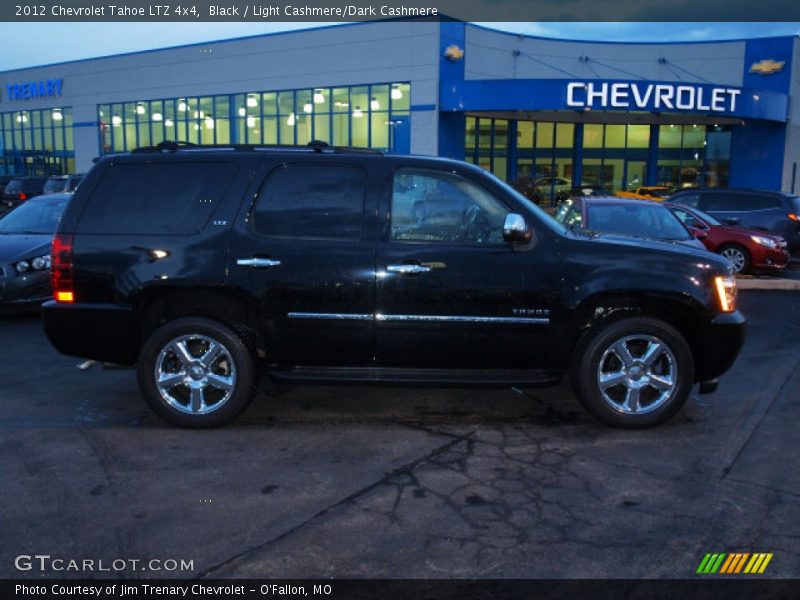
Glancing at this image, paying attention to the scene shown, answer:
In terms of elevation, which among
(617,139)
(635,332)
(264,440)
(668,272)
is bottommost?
(264,440)

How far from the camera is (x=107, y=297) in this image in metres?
5.33

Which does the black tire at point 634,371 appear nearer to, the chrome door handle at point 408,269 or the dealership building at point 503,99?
the chrome door handle at point 408,269

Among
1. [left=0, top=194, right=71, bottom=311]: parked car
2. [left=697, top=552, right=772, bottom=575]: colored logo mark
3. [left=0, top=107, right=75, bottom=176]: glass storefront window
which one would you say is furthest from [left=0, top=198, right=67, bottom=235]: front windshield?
[left=0, top=107, right=75, bottom=176]: glass storefront window

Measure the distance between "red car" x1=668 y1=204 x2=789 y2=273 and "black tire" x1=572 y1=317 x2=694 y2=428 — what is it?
27.4 feet

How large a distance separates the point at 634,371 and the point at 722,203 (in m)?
12.0

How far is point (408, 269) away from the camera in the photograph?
5.14 m

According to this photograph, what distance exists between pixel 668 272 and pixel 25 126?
5598 cm

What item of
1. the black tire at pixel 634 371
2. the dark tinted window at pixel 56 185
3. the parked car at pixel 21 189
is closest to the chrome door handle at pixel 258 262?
the black tire at pixel 634 371

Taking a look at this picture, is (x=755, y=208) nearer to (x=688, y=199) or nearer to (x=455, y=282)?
(x=688, y=199)

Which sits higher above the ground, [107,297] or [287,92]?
[287,92]

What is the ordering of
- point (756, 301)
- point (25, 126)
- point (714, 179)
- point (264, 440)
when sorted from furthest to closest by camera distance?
point (25, 126), point (714, 179), point (756, 301), point (264, 440)

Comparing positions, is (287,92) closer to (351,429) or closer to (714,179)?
(714,179)

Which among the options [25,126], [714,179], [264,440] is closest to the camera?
[264,440]

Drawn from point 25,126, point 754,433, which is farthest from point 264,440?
point 25,126
